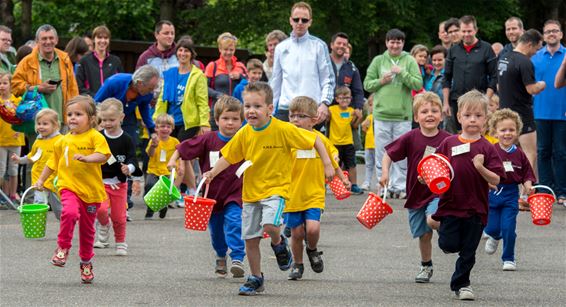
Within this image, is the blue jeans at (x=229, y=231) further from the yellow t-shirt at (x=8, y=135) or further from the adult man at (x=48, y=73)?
the yellow t-shirt at (x=8, y=135)

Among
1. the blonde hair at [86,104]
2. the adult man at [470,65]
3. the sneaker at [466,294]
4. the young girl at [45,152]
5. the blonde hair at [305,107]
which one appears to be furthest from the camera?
the adult man at [470,65]

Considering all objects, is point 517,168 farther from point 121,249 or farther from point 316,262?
point 121,249

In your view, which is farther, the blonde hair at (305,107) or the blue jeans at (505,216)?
the blue jeans at (505,216)

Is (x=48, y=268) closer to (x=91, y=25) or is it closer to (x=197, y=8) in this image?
(x=197, y=8)

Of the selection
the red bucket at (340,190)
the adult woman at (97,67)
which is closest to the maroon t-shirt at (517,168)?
the red bucket at (340,190)

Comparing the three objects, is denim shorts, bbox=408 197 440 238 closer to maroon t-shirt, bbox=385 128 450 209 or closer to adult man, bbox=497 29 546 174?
maroon t-shirt, bbox=385 128 450 209

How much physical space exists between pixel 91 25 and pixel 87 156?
31.7 meters

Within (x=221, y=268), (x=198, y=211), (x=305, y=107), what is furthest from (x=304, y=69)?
(x=198, y=211)

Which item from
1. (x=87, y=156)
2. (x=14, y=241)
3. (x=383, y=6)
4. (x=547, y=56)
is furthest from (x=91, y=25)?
(x=87, y=156)

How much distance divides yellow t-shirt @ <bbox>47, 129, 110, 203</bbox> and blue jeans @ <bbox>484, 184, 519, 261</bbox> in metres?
3.19

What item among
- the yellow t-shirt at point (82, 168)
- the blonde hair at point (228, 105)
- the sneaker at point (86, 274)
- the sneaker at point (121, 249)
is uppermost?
the blonde hair at point (228, 105)

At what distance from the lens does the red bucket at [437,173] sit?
360 inches

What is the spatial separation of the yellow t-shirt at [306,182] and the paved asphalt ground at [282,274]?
1.85ft

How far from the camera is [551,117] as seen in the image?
54.6 feet
